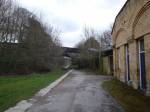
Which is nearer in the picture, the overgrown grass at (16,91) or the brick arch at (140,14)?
the overgrown grass at (16,91)

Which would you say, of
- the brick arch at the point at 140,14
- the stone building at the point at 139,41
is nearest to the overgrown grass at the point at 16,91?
the stone building at the point at 139,41

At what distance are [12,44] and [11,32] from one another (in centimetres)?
156

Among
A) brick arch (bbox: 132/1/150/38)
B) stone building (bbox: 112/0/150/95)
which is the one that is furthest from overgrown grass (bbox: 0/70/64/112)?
brick arch (bbox: 132/1/150/38)

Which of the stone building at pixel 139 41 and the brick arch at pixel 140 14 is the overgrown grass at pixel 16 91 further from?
the brick arch at pixel 140 14

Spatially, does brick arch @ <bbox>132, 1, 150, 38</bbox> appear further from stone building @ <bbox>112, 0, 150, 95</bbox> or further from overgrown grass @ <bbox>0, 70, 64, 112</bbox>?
overgrown grass @ <bbox>0, 70, 64, 112</bbox>

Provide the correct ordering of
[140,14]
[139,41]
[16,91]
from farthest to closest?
[139,41], [16,91], [140,14]

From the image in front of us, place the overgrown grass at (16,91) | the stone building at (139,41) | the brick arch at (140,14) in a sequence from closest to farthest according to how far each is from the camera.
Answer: the overgrown grass at (16,91), the brick arch at (140,14), the stone building at (139,41)

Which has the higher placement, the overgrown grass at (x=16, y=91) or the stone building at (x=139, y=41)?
the stone building at (x=139, y=41)

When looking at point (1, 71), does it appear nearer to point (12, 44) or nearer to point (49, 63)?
point (12, 44)

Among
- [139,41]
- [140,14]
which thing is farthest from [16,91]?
[140,14]

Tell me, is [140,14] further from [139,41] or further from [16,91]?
[16,91]

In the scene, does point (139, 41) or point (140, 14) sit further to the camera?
point (139, 41)

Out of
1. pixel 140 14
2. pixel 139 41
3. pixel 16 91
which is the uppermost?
pixel 140 14

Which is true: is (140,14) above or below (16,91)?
above
